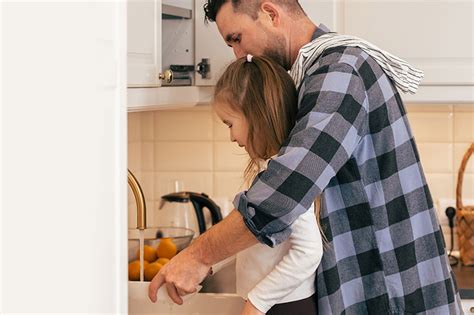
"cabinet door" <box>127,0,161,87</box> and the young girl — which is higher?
"cabinet door" <box>127,0,161,87</box>

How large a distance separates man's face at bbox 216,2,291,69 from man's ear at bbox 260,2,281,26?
0.04ft

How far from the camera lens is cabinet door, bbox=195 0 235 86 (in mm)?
2287

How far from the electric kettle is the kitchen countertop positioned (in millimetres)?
705

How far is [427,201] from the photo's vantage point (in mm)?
1632

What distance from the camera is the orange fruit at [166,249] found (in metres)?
2.25

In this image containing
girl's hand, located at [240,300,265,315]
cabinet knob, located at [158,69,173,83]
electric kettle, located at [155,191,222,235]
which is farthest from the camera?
electric kettle, located at [155,191,222,235]

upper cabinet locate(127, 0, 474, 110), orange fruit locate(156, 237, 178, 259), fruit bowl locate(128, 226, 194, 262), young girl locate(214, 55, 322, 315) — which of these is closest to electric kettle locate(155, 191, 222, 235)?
fruit bowl locate(128, 226, 194, 262)

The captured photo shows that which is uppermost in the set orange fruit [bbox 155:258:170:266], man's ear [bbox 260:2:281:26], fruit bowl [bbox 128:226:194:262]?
man's ear [bbox 260:2:281:26]

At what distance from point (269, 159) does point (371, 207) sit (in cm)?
21

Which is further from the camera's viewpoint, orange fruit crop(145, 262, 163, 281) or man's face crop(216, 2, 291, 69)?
orange fruit crop(145, 262, 163, 281)


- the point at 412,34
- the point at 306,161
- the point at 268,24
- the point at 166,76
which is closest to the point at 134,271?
the point at 166,76

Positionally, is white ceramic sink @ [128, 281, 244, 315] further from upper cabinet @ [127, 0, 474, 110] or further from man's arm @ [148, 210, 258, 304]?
upper cabinet @ [127, 0, 474, 110]

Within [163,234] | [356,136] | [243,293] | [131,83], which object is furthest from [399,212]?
[163,234]

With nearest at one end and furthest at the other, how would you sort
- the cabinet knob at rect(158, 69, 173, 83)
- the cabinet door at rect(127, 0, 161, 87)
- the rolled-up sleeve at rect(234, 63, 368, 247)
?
the rolled-up sleeve at rect(234, 63, 368, 247) < the cabinet door at rect(127, 0, 161, 87) < the cabinet knob at rect(158, 69, 173, 83)
